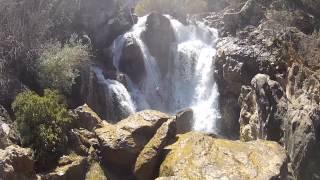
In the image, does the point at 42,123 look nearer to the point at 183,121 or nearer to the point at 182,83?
the point at 183,121

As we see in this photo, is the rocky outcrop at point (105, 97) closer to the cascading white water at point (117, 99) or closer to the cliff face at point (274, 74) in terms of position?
the cascading white water at point (117, 99)

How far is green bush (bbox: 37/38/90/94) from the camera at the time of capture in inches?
814

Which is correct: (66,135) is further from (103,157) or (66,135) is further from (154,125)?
(154,125)

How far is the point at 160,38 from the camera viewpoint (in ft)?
106

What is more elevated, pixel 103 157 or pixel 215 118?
pixel 103 157

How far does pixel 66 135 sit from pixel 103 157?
64.4 inches

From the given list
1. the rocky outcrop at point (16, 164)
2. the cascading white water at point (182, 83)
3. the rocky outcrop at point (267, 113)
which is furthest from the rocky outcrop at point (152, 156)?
the cascading white water at point (182, 83)

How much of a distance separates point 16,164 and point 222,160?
21.5 feet

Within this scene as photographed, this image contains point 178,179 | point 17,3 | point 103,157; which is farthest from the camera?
point 17,3

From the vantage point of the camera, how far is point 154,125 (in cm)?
1734

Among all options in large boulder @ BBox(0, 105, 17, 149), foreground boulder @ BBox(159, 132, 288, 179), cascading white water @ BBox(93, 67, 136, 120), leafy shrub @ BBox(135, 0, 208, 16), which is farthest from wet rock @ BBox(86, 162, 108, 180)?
leafy shrub @ BBox(135, 0, 208, 16)

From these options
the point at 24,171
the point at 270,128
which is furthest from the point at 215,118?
the point at 24,171

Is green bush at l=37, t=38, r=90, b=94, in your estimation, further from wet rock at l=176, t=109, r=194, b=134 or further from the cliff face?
the cliff face

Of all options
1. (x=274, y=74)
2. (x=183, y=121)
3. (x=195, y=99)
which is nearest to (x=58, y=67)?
(x=183, y=121)
